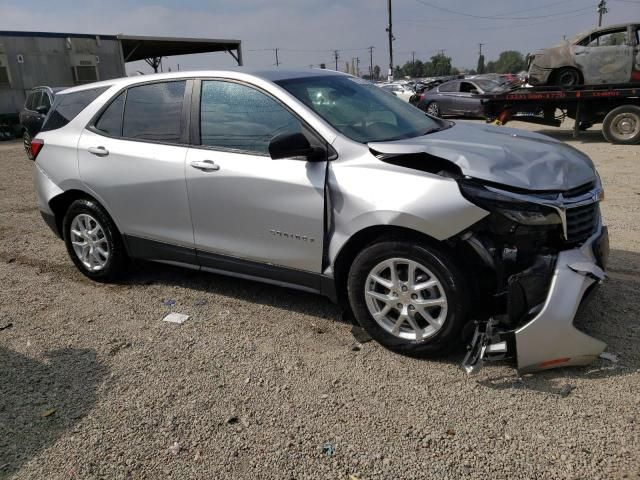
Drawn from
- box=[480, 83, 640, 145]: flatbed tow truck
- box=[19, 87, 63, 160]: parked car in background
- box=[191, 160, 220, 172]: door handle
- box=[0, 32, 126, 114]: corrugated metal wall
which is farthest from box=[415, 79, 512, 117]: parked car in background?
box=[0, 32, 126, 114]: corrugated metal wall

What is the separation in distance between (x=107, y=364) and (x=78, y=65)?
1084 inches

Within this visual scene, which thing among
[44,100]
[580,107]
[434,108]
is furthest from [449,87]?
[44,100]

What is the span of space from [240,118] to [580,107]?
1189cm

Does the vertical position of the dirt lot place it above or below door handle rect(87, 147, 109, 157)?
below

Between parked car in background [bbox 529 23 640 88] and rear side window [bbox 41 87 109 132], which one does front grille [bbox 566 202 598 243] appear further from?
parked car in background [bbox 529 23 640 88]

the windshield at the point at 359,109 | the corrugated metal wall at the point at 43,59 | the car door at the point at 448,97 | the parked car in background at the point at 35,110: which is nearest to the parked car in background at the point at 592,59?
the car door at the point at 448,97

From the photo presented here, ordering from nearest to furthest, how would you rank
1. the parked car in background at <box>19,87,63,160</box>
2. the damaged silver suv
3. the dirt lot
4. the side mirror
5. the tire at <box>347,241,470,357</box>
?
1. the dirt lot
2. the damaged silver suv
3. the tire at <box>347,241,470,357</box>
4. the side mirror
5. the parked car in background at <box>19,87,63,160</box>

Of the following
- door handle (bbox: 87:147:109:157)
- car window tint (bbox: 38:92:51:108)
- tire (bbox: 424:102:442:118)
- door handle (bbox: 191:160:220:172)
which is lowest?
tire (bbox: 424:102:442:118)

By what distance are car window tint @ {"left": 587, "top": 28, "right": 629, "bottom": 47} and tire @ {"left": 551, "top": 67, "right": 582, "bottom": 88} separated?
27.4 inches

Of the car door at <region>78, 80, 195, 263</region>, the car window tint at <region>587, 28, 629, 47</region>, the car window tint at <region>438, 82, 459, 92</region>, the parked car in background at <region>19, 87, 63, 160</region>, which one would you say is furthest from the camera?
the car window tint at <region>438, 82, 459, 92</region>

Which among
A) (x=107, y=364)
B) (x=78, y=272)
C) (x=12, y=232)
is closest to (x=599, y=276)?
(x=107, y=364)

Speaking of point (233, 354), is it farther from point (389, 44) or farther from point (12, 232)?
point (389, 44)

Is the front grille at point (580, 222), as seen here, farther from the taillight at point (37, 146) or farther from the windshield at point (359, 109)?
the taillight at point (37, 146)

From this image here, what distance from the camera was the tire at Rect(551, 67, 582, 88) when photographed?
1370cm
